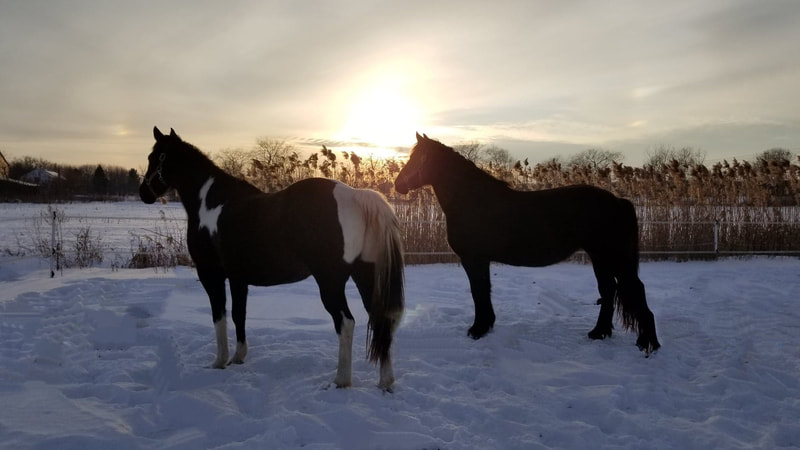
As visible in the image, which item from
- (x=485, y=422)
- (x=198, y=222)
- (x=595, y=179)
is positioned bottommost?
(x=485, y=422)

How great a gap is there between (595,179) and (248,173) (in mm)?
8677

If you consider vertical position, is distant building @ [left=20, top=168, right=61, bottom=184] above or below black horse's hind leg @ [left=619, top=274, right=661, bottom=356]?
above

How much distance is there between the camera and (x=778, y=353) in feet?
13.8

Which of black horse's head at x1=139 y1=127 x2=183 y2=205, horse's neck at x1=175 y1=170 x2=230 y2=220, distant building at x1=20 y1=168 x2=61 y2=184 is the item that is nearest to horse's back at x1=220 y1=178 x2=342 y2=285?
horse's neck at x1=175 y1=170 x2=230 y2=220

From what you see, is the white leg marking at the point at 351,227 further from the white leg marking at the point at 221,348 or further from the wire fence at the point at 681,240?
the wire fence at the point at 681,240

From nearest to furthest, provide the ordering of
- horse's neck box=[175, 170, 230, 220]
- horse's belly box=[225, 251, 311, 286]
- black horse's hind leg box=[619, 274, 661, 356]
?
horse's belly box=[225, 251, 311, 286], horse's neck box=[175, 170, 230, 220], black horse's hind leg box=[619, 274, 661, 356]

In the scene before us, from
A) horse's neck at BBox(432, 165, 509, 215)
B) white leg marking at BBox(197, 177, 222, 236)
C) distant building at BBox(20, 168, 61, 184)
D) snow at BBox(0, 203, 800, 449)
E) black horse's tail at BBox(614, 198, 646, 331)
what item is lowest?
snow at BBox(0, 203, 800, 449)

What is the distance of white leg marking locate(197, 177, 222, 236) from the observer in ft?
13.0

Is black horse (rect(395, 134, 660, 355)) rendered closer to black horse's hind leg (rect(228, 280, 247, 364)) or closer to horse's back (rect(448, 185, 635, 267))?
horse's back (rect(448, 185, 635, 267))

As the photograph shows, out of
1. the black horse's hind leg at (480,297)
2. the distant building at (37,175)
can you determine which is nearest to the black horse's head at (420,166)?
the black horse's hind leg at (480,297)

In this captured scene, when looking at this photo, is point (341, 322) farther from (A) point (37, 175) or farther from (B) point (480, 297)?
(A) point (37, 175)

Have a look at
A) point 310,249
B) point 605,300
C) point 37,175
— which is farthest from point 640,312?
→ point 37,175

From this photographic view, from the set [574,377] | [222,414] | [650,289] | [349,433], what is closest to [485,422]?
[349,433]

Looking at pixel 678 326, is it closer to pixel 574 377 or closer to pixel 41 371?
pixel 574 377
